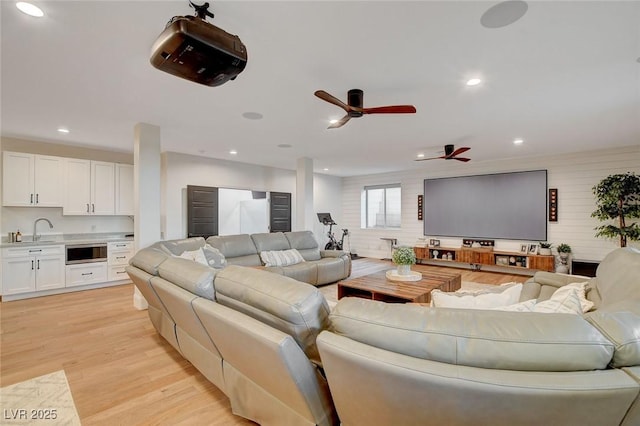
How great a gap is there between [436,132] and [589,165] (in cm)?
361

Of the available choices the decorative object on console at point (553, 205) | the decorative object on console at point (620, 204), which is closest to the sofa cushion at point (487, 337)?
the decorative object on console at point (620, 204)

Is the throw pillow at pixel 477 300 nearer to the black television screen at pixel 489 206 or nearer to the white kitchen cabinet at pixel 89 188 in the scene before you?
the black television screen at pixel 489 206

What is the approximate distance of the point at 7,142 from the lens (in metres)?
4.75

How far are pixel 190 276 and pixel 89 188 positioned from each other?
4.76 m

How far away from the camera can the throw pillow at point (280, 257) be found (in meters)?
4.86

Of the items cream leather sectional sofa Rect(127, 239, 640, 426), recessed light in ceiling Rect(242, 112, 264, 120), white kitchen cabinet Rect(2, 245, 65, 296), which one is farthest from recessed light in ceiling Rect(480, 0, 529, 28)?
white kitchen cabinet Rect(2, 245, 65, 296)

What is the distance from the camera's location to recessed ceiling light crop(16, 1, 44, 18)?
173 centimetres

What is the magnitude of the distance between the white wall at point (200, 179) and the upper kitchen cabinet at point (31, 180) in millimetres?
1612

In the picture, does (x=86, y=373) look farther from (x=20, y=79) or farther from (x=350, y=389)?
(x=20, y=79)

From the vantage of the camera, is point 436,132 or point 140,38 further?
point 436,132

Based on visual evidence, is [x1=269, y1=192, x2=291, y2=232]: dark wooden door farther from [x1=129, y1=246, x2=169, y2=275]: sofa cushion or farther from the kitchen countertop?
[x1=129, y1=246, x2=169, y2=275]: sofa cushion

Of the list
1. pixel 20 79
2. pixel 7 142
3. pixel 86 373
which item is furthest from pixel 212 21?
pixel 7 142

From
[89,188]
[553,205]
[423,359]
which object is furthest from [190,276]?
[553,205]

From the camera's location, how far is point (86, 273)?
4.95 metres
